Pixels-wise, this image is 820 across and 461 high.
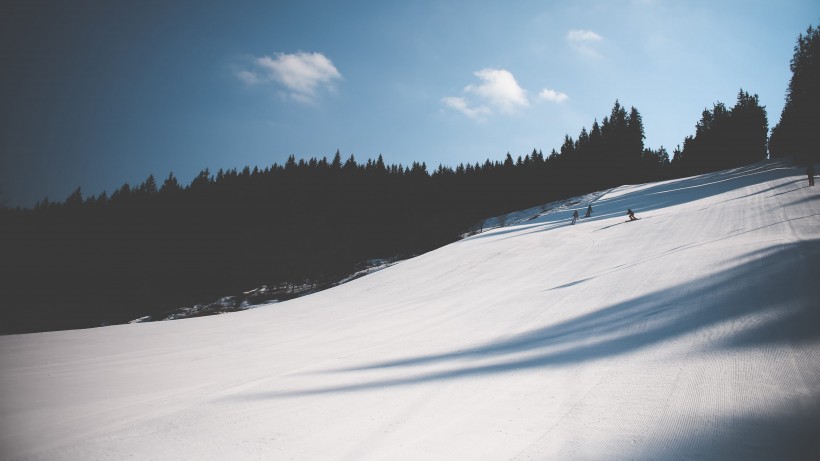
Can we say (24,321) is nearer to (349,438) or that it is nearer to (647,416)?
(349,438)

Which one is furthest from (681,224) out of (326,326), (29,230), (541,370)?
(29,230)

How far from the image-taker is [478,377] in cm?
530

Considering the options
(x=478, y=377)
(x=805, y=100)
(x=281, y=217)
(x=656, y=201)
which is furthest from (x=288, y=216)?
(x=805, y=100)

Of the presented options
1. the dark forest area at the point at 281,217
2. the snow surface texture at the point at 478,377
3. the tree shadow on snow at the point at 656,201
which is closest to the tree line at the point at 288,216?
the dark forest area at the point at 281,217

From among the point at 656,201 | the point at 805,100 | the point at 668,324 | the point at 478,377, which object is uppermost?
the point at 805,100

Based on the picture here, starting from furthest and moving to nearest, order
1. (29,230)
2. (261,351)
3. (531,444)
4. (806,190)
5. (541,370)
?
(29,230)
(806,190)
(261,351)
(541,370)
(531,444)

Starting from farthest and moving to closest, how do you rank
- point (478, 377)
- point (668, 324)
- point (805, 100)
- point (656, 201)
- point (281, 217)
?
1. point (281, 217)
2. point (805, 100)
3. point (656, 201)
4. point (668, 324)
5. point (478, 377)

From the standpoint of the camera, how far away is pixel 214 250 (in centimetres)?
6619

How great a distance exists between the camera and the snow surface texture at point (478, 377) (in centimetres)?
336

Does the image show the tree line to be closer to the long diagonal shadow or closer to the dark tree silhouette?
the dark tree silhouette

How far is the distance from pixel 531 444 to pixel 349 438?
81.8 inches

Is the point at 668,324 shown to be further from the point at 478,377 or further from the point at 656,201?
the point at 656,201

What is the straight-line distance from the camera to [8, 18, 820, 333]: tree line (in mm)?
51250

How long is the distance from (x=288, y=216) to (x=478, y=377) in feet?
236
